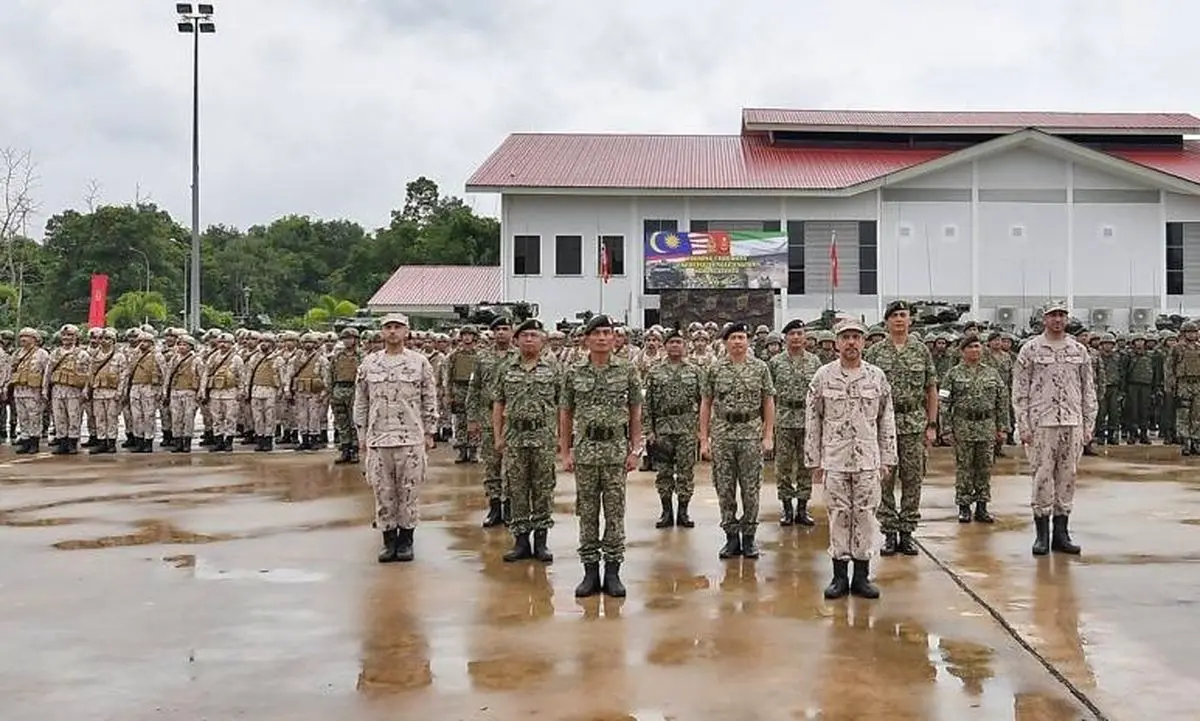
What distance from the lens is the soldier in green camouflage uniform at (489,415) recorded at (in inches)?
390

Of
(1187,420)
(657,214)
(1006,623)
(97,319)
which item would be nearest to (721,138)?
(657,214)

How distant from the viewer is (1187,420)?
53.9ft

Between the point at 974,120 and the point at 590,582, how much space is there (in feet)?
100.0

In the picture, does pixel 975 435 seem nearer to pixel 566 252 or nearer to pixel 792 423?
pixel 792 423

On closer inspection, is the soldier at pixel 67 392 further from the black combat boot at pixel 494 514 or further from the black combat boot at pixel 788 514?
the black combat boot at pixel 788 514

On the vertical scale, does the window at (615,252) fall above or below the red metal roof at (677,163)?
below

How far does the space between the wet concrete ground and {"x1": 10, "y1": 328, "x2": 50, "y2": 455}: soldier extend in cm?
692

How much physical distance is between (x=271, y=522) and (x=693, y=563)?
4.00 meters

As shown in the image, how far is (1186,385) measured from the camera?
54.4ft

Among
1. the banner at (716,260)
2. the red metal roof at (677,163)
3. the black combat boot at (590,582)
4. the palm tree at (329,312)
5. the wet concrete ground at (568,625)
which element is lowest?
the wet concrete ground at (568,625)

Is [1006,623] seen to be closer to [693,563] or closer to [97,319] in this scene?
[693,563]

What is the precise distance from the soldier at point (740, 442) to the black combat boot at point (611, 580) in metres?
1.35

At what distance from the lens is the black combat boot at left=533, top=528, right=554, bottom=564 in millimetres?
8500

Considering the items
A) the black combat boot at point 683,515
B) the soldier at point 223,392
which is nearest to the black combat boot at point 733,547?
the black combat boot at point 683,515
